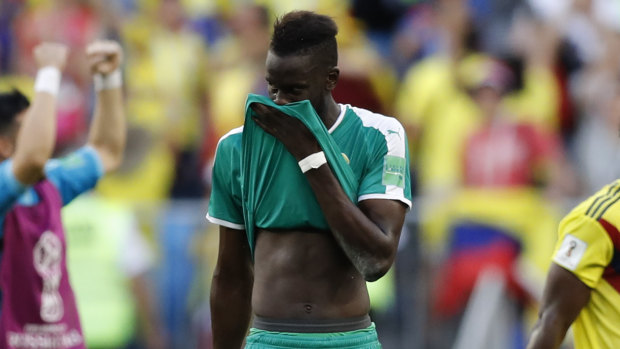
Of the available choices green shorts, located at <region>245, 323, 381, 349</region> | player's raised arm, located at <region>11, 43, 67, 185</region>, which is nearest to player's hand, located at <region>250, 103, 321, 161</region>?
green shorts, located at <region>245, 323, 381, 349</region>

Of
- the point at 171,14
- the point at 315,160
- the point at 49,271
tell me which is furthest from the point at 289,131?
the point at 171,14

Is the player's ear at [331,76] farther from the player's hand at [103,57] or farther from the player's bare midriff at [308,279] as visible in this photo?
the player's hand at [103,57]

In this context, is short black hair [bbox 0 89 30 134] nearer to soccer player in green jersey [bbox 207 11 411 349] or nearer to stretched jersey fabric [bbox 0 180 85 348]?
stretched jersey fabric [bbox 0 180 85 348]

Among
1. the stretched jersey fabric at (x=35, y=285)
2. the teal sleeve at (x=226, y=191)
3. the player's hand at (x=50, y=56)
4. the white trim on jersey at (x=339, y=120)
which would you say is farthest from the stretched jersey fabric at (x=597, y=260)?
the player's hand at (x=50, y=56)

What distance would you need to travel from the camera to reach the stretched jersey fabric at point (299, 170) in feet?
14.0

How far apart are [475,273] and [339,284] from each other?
4.98 meters

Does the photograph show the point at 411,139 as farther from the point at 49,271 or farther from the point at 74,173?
the point at 49,271

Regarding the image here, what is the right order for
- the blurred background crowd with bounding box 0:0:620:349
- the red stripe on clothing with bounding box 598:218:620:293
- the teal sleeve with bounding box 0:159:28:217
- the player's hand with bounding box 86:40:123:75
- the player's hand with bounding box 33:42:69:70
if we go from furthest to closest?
the blurred background crowd with bounding box 0:0:620:349 < the player's hand with bounding box 86:40:123:75 < the player's hand with bounding box 33:42:69:70 < the teal sleeve with bounding box 0:159:28:217 < the red stripe on clothing with bounding box 598:218:620:293

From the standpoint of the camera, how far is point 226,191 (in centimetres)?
461

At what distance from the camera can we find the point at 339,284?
4.35 meters

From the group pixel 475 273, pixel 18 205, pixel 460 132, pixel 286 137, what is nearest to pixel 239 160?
pixel 286 137

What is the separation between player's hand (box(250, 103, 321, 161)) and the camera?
418 cm

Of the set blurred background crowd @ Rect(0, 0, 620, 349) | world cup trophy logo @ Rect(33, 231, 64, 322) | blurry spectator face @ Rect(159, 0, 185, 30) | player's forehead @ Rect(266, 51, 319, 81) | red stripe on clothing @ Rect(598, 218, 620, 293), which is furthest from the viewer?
blurry spectator face @ Rect(159, 0, 185, 30)

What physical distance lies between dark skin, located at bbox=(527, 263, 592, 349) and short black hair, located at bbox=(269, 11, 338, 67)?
1421 mm
